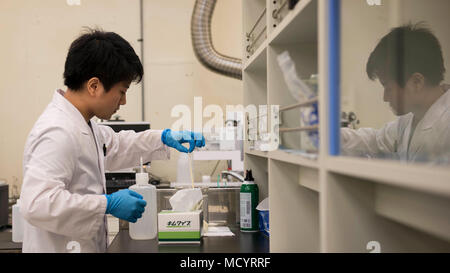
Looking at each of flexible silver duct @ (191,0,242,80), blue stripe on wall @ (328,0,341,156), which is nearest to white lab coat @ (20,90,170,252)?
blue stripe on wall @ (328,0,341,156)

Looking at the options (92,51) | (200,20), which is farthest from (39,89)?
(92,51)

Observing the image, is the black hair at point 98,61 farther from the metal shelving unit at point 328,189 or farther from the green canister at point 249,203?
the green canister at point 249,203

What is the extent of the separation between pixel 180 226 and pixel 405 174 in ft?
3.56

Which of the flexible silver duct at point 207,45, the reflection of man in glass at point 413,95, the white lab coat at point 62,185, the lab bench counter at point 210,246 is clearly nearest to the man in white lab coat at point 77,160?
the white lab coat at point 62,185

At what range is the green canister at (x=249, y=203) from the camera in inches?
59.4

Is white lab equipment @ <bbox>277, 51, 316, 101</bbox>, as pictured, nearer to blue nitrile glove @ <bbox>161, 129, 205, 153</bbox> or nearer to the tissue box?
the tissue box

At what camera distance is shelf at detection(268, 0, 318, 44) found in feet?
2.44

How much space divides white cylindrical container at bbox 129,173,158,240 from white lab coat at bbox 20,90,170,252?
0.57 ft

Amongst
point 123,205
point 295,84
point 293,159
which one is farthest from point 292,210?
point 123,205

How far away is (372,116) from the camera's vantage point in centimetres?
174

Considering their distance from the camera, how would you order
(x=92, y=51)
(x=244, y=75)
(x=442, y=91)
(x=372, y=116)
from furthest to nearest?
(x=372, y=116) < (x=244, y=75) < (x=442, y=91) < (x=92, y=51)

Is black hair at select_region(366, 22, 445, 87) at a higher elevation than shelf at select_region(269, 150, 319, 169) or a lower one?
higher
